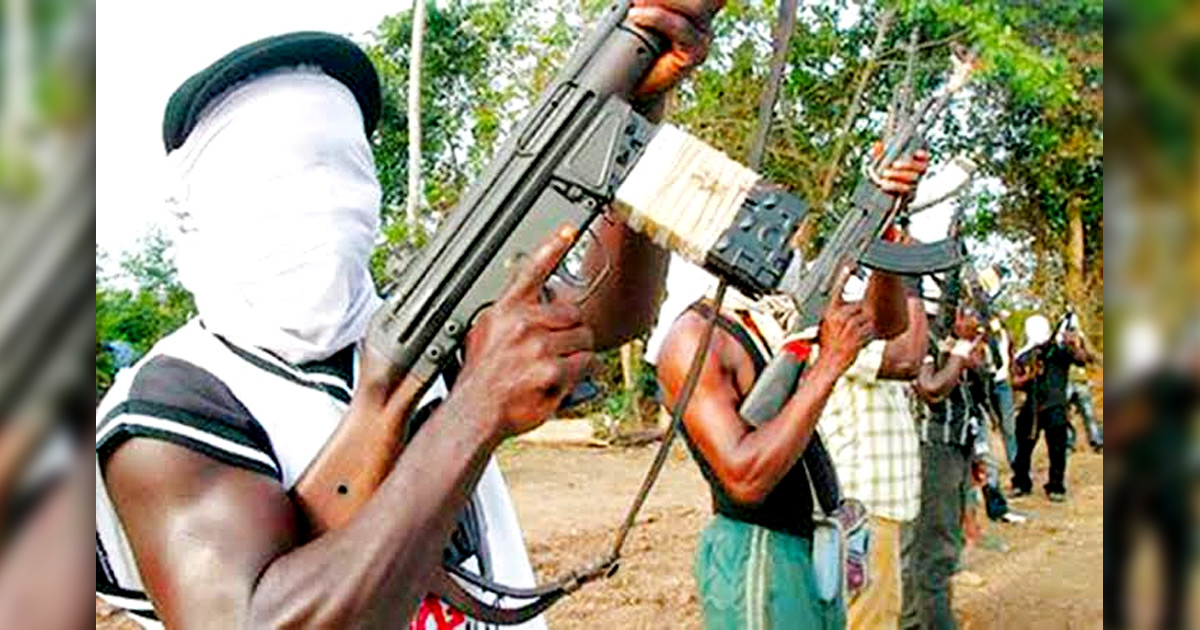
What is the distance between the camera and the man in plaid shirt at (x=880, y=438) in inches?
161

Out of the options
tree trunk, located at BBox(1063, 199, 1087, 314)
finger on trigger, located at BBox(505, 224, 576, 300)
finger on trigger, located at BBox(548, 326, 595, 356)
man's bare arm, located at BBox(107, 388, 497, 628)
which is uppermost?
tree trunk, located at BBox(1063, 199, 1087, 314)

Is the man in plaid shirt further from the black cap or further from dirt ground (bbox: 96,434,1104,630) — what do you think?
the black cap

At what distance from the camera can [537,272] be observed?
1.20 m

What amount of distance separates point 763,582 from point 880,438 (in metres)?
1.71

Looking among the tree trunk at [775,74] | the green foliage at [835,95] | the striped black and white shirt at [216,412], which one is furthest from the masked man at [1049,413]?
the striped black and white shirt at [216,412]

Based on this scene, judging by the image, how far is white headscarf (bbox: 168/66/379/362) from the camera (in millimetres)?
1393

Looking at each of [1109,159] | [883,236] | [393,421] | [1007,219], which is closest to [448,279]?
[393,421]

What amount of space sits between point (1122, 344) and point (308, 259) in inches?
48.5

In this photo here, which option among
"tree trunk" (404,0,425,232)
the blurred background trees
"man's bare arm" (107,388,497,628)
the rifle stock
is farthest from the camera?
the blurred background trees

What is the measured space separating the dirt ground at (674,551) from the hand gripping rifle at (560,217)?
10.2 ft

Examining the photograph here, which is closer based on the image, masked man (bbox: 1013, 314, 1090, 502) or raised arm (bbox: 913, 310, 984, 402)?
raised arm (bbox: 913, 310, 984, 402)

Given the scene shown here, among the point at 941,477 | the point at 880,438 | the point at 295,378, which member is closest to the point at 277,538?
the point at 295,378

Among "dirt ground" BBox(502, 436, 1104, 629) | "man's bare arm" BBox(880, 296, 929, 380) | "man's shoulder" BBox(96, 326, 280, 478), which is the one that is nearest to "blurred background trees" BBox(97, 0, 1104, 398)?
"dirt ground" BBox(502, 436, 1104, 629)

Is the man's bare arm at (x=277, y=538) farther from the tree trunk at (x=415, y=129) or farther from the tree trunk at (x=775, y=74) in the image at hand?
the tree trunk at (x=415, y=129)
